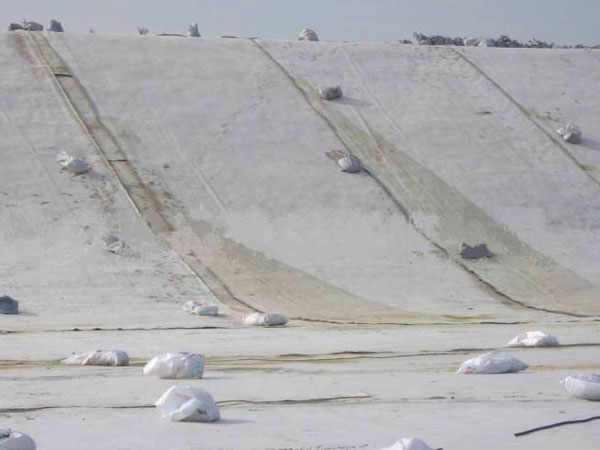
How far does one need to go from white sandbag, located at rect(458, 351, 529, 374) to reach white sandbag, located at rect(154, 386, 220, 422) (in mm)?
2308

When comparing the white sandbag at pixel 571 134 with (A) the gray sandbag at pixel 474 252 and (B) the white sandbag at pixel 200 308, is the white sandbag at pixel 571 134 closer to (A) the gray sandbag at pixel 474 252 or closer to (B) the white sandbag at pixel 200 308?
(A) the gray sandbag at pixel 474 252

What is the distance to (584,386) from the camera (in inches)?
261

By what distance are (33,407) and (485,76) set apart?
15220mm

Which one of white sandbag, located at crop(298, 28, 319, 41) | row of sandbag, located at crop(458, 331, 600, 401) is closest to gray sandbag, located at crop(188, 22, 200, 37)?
white sandbag, located at crop(298, 28, 319, 41)

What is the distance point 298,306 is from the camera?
41.9 ft

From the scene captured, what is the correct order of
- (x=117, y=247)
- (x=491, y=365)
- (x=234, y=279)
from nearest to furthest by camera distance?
(x=491, y=365)
(x=234, y=279)
(x=117, y=247)

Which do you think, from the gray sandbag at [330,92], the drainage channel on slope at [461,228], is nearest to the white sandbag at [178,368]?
the drainage channel on slope at [461,228]

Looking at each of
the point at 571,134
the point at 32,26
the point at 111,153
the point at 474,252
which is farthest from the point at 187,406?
the point at 32,26

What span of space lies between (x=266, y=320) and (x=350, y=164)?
19.2ft

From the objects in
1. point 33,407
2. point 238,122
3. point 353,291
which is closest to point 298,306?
point 353,291

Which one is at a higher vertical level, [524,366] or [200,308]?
[524,366]

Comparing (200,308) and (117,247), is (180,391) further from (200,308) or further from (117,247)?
(117,247)

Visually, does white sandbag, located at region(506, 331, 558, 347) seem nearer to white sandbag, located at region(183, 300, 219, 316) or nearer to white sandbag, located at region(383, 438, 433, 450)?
white sandbag, located at region(183, 300, 219, 316)

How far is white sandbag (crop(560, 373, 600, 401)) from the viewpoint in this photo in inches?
259
